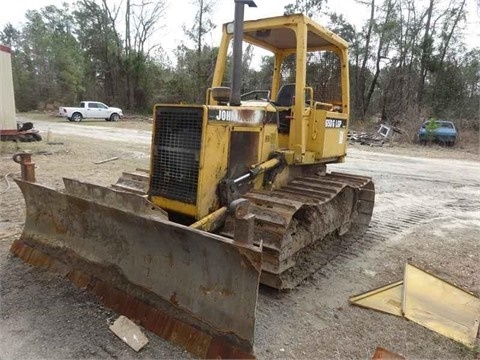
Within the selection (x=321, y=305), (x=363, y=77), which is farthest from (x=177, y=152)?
(x=363, y=77)

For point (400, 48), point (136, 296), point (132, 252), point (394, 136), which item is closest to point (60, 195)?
point (132, 252)

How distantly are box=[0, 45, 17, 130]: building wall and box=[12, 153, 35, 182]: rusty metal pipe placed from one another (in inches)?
406

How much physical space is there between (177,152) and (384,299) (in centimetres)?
235

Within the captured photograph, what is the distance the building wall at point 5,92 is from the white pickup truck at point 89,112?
13887 millimetres

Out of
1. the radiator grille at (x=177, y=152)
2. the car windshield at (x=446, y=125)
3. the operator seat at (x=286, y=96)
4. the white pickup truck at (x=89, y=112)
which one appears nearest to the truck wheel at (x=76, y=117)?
the white pickup truck at (x=89, y=112)

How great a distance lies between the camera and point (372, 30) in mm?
29078

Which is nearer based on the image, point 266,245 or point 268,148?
point 266,245

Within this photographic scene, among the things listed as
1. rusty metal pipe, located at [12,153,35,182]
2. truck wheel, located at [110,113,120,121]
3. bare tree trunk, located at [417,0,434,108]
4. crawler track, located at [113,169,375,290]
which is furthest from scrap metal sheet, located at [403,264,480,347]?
truck wheel, located at [110,113,120,121]

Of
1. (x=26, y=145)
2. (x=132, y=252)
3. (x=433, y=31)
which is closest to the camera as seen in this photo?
(x=132, y=252)

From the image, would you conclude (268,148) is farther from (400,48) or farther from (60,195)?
(400,48)

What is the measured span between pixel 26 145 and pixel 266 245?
1195 centimetres

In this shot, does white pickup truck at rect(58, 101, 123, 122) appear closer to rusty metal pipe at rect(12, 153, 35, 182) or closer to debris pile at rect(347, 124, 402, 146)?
debris pile at rect(347, 124, 402, 146)

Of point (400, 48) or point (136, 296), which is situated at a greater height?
point (400, 48)

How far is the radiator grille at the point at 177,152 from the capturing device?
3.36 m
